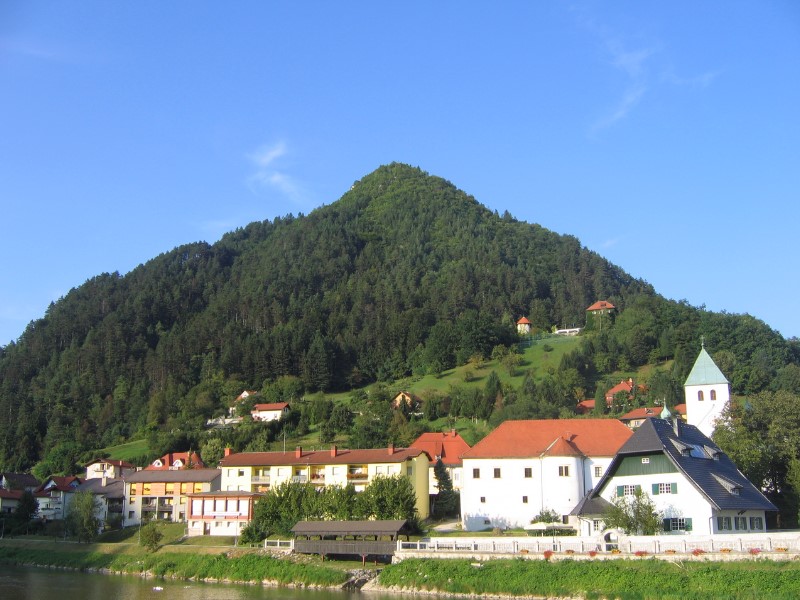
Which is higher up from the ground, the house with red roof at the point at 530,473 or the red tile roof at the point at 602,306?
the red tile roof at the point at 602,306

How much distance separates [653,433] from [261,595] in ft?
74.1

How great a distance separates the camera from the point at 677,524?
1678 inches

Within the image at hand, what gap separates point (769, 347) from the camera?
373 feet

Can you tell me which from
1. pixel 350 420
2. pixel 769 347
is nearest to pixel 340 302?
pixel 350 420

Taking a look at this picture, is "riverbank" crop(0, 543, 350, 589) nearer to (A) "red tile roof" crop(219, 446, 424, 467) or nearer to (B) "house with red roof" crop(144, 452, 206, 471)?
(A) "red tile roof" crop(219, 446, 424, 467)

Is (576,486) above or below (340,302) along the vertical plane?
below

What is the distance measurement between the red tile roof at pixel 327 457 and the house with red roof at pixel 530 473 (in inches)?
428

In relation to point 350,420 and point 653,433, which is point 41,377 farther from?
point 653,433

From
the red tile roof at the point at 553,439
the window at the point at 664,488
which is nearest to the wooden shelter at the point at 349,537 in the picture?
the red tile roof at the point at 553,439

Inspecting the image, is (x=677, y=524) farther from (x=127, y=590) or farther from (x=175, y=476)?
(x=175, y=476)

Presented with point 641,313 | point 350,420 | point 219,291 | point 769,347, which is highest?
point 219,291

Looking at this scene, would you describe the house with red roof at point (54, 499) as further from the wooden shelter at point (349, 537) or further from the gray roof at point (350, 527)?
the wooden shelter at point (349, 537)

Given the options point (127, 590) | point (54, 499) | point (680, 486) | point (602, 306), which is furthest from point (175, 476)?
point (602, 306)

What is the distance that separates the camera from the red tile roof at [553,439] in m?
54.9
